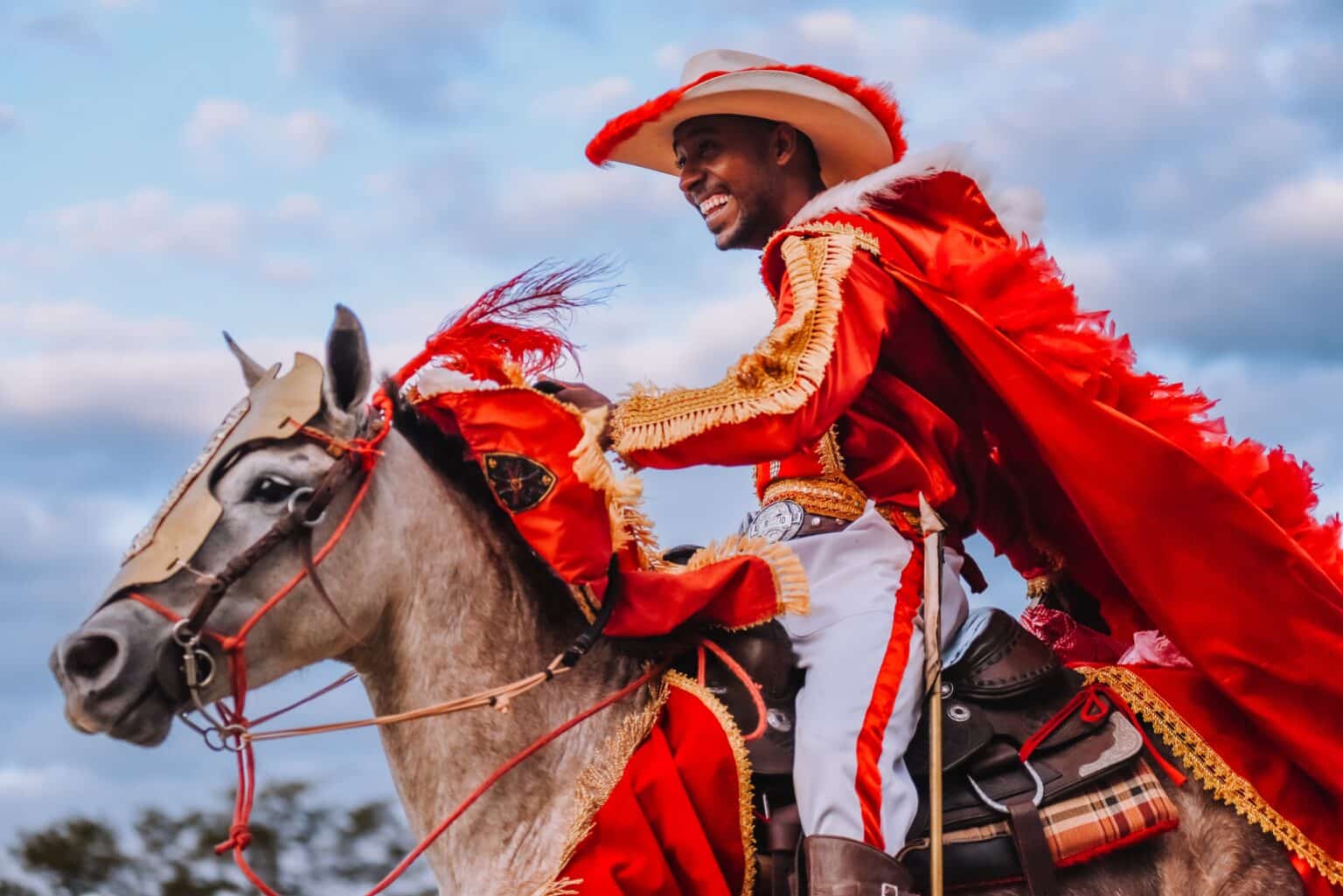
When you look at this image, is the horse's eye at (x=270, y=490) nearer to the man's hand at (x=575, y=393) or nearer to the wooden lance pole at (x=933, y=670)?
the man's hand at (x=575, y=393)

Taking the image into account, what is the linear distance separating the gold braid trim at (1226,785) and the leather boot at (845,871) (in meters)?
1.01

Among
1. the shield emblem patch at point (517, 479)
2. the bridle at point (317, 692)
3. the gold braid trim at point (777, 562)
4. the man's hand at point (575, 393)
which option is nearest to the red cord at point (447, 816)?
the bridle at point (317, 692)

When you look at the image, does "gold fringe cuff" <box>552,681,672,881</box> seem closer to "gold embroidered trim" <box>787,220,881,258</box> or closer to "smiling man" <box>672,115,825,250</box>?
"gold embroidered trim" <box>787,220,881,258</box>

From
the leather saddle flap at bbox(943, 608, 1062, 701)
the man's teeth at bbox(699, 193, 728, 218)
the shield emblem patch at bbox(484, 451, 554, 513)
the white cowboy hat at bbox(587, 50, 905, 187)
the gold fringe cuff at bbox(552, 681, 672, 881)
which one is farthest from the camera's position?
the man's teeth at bbox(699, 193, 728, 218)

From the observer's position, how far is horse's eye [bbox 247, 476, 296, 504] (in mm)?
3779

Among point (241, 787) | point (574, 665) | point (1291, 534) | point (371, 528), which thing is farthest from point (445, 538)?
point (1291, 534)

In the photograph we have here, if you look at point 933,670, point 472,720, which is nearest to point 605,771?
point 472,720

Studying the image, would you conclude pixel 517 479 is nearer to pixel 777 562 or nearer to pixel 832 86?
pixel 777 562

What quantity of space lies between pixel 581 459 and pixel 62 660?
129 centimetres

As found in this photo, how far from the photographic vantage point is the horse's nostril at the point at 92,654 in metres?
3.58

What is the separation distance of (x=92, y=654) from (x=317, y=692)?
0.62 metres

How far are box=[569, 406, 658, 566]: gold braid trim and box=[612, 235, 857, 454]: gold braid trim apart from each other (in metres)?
0.09

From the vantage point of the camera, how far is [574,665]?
4.06 meters

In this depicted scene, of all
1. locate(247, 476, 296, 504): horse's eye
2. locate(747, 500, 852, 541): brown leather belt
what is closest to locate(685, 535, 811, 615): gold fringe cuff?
locate(747, 500, 852, 541): brown leather belt
